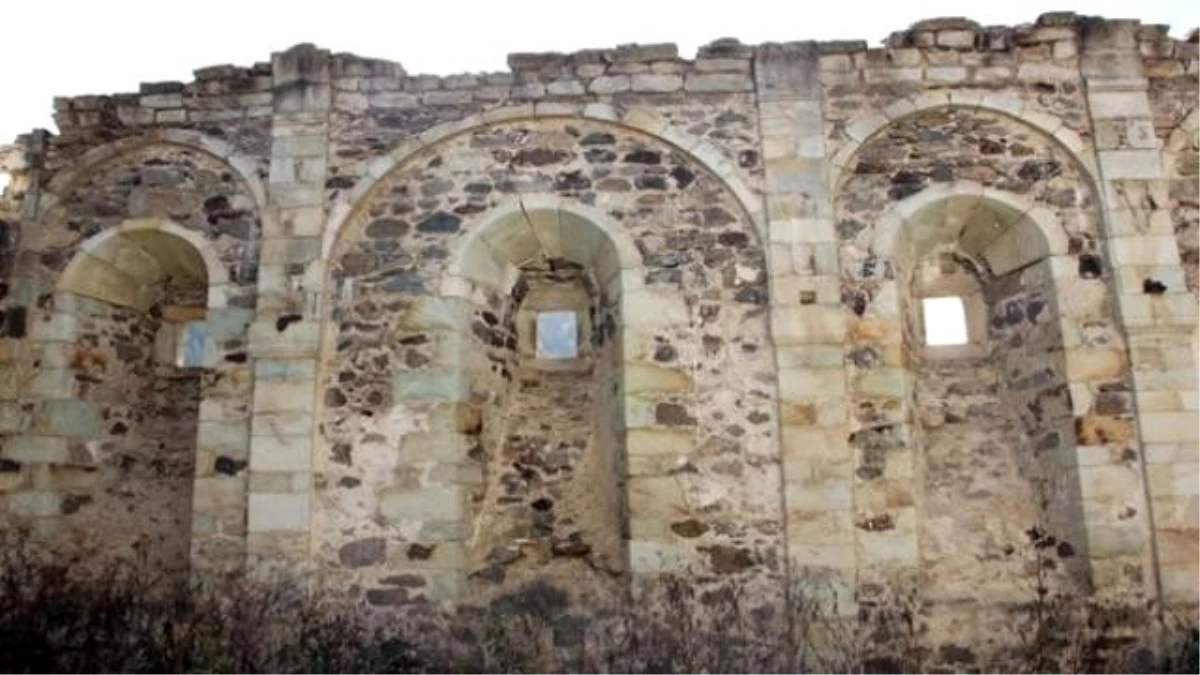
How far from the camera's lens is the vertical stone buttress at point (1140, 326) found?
263 inches

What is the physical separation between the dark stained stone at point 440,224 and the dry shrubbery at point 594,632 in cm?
273

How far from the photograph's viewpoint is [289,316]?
7.32 meters

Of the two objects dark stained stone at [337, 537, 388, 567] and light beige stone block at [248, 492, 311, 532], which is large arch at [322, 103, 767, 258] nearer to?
light beige stone block at [248, 492, 311, 532]

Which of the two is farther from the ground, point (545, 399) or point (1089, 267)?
point (1089, 267)

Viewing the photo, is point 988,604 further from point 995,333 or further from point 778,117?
point 778,117

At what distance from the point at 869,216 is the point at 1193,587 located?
3.28 m

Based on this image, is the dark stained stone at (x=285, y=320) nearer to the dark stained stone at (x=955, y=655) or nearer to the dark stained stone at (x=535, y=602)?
the dark stained stone at (x=535, y=602)

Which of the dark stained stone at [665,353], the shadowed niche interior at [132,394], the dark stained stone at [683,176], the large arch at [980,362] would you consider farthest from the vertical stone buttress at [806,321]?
the shadowed niche interior at [132,394]

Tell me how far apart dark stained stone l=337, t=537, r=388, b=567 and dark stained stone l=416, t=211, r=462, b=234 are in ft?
7.56

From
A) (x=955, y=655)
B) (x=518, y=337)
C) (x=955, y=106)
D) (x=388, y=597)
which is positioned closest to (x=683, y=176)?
(x=518, y=337)

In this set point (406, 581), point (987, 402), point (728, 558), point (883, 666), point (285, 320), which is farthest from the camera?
point (987, 402)

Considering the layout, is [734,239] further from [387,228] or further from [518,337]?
[387,228]

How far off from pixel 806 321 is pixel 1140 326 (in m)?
2.32

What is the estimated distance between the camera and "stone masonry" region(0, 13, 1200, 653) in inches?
270
